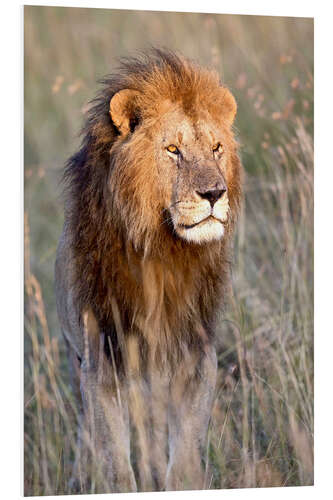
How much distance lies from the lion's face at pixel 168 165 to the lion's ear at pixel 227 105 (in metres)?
0.14

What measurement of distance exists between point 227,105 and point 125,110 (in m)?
0.52

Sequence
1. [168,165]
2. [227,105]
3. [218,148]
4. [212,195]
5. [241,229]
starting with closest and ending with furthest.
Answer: [212,195], [168,165], [218,148], [227,105], [241,229]

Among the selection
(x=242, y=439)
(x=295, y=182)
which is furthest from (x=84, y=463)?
(x=295, y=182)

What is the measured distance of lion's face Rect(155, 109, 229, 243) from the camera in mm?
4445

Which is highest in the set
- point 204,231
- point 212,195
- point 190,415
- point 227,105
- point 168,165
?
point 227,105

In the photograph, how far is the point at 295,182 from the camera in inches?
243

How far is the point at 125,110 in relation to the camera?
4688mm

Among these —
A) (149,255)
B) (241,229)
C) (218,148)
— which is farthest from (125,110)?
(241,229)

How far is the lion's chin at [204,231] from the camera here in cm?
446

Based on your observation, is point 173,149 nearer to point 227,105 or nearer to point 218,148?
point 218,148

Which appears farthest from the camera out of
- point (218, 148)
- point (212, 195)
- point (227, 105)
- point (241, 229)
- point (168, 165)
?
point (241, 229)

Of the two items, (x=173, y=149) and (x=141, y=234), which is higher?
(x=173, y=149)

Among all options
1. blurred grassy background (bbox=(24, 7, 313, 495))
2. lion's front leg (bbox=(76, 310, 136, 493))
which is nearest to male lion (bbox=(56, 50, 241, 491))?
lion's front leg (bbox=(76, 310, 136, 493))

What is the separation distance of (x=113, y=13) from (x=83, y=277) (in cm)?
148
